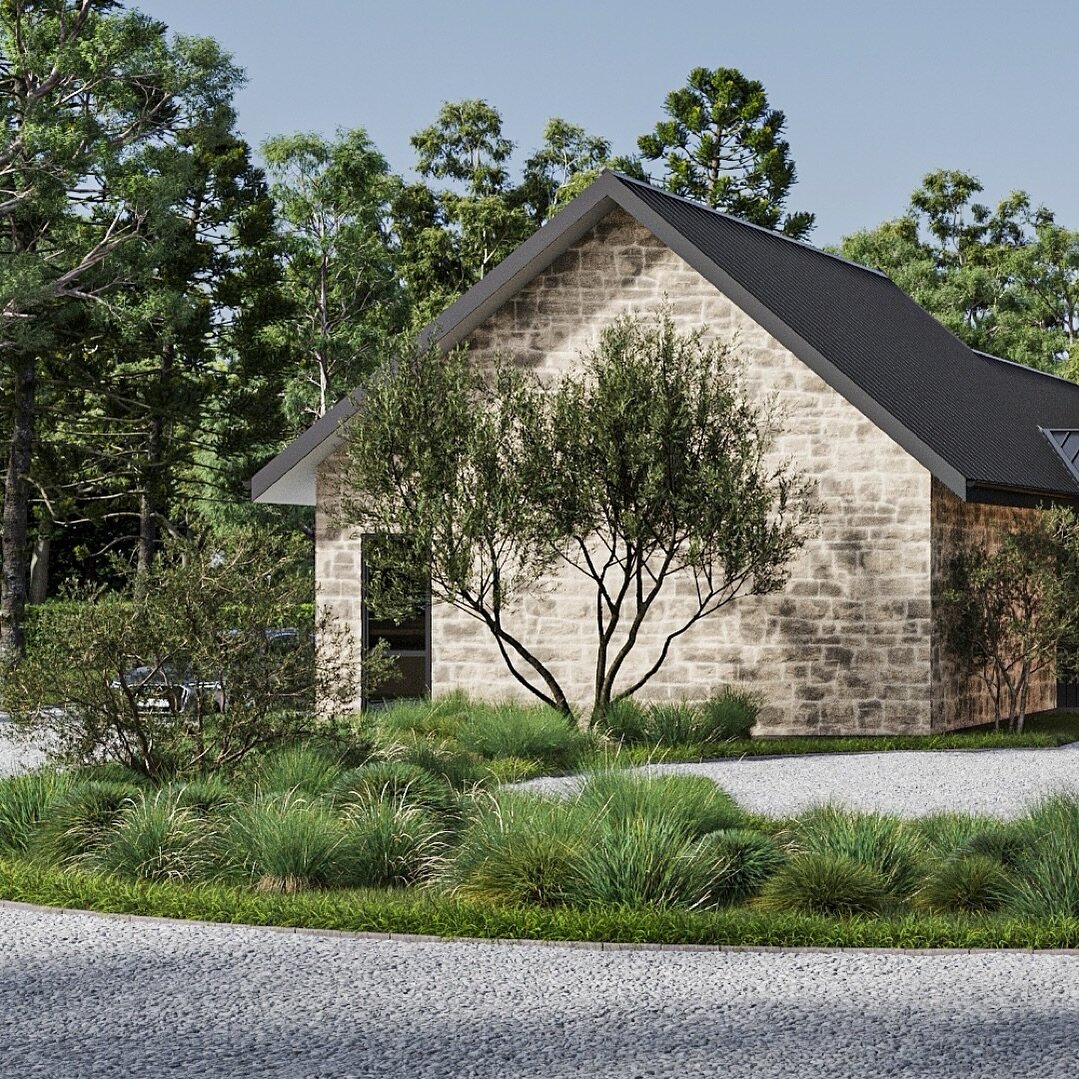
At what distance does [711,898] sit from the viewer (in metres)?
8.50

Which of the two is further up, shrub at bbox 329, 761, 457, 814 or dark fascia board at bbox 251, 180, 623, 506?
dark fascia board at bbox 251, 180, 623, 506

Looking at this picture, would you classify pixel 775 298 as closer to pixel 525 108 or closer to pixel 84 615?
pixel 84 615

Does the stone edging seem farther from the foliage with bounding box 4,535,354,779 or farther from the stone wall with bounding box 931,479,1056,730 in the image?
the stone wall with bounding box 931,479,1056,730

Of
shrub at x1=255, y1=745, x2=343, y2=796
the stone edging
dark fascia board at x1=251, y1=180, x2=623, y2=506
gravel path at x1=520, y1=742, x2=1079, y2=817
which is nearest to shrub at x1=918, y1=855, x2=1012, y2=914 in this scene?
the stone edging

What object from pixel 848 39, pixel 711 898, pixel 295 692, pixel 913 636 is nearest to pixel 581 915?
pixel 711 898

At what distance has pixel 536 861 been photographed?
8461 millimetres

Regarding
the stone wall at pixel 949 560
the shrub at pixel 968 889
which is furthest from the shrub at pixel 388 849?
the stone wall at pixel 949 560

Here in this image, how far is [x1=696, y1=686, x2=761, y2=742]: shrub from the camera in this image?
17.1 m

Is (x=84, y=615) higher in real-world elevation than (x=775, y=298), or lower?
A: lower

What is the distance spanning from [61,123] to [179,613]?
16.2 m

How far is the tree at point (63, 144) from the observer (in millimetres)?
24875

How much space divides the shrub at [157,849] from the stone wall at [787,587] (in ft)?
32.6

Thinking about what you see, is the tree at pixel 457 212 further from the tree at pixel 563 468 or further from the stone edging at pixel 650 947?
the stone edging at pixel 650 947

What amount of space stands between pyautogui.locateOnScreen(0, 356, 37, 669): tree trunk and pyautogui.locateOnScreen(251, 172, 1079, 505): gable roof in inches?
312
